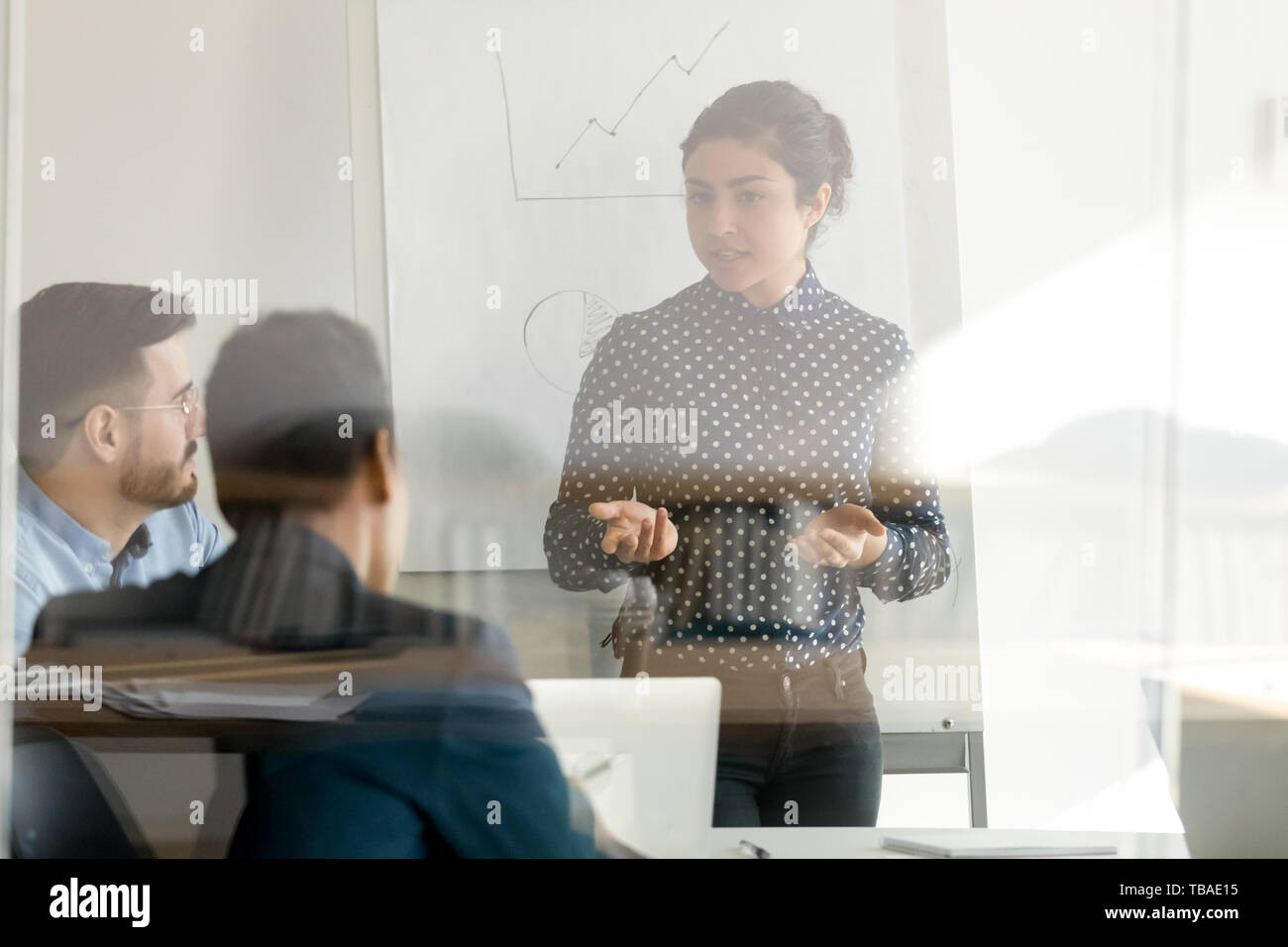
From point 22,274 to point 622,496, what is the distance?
0.88 metres

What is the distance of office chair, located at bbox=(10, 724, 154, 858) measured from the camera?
1.41m

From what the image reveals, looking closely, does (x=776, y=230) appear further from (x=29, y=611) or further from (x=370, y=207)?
(x=29, y=611)

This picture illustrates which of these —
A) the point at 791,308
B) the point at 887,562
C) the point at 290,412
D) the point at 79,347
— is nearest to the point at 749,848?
the point at 887,562

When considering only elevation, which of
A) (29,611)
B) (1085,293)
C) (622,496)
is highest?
(1085,293)

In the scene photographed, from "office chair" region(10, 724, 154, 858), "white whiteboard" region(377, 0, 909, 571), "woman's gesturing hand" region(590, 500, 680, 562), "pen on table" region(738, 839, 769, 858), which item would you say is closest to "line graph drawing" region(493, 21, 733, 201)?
"white whiteboard" region(377, 0, 909, 571)

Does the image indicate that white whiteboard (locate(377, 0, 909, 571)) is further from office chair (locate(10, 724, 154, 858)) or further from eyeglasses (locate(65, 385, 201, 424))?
office chair (locate(10, 724, 154, 858))

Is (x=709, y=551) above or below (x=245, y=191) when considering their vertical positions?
below

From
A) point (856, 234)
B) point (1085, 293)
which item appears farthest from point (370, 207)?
point (1085, 293)

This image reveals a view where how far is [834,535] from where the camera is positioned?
1.40m

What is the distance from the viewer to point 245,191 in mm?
1471

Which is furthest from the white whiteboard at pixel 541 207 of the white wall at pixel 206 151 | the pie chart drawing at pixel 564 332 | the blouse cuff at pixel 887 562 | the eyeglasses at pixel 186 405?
the blouse cuff at pixel 887 562

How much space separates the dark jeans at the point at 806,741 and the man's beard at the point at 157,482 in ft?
2.07

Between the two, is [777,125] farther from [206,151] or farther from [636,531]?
[206,151]
